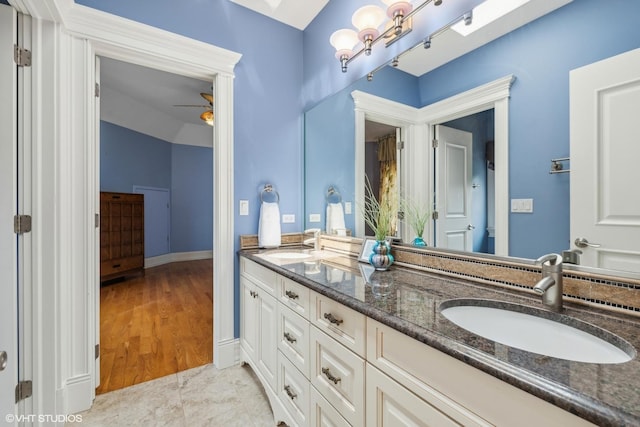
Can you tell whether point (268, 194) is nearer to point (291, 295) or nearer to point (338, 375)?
point (291, 295)

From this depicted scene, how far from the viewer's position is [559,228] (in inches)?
37.4

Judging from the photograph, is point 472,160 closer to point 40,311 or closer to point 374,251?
point 374,251

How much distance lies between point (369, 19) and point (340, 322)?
64.3 inches

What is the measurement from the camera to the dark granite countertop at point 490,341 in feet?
1.50

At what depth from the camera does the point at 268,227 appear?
2.20 meters

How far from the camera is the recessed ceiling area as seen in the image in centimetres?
364

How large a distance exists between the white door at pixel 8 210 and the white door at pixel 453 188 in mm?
2007

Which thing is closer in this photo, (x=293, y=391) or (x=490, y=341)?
(x=490, y=341)

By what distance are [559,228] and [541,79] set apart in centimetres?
52

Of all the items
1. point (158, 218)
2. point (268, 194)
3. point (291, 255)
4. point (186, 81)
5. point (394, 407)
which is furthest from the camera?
point (158, 218)

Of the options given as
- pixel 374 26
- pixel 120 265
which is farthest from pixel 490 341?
pixel 120 265

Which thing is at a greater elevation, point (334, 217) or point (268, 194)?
point (268, 194)

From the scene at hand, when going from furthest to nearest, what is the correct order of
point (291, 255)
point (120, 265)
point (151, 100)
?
point (151, 100), point (120, 265), point (291, 255)

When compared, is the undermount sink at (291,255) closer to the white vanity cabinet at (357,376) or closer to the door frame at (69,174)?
the white vanity cabinet at (357,376)
